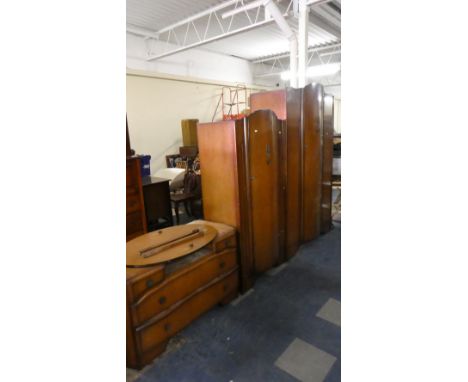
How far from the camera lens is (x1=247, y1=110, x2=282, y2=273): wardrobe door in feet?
7.98

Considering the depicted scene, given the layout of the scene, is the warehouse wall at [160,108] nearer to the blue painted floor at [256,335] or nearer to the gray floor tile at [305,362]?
the blue painted floor at [256,335]

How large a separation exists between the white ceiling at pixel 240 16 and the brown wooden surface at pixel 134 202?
128 inches

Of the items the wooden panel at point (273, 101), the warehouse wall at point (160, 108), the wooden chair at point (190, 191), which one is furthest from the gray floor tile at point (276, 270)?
the warehouse wall at point (160, 108)

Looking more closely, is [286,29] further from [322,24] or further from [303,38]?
[322,24]

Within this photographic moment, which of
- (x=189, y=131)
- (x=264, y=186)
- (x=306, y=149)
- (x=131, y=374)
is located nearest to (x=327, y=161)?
(x=306, y=149)

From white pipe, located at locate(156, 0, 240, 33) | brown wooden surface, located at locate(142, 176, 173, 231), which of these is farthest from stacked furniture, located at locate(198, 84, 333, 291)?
white pipe, located at locate(156, 0, 240, 33)

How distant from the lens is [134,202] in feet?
9.93

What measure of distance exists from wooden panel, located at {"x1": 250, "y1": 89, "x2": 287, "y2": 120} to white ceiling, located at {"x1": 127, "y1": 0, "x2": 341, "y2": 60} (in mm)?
2672

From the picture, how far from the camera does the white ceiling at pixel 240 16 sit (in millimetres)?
4867

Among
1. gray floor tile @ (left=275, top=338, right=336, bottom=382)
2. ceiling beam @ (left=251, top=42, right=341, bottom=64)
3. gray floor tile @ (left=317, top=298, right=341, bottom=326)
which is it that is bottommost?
gray floor tile @ (left=275, top=338, right=336, bottom=382)

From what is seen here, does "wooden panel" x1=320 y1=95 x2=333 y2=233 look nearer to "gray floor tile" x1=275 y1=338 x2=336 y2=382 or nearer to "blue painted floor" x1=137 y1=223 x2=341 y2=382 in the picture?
"blue painted floor" x1=137 y1=223 x2=341 y2=382

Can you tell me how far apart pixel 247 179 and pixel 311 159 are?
3.86 feet
